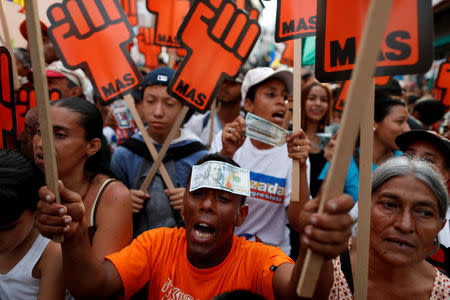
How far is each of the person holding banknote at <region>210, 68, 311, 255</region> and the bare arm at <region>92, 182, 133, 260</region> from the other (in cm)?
74

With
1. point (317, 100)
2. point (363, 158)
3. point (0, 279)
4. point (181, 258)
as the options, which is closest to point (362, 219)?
point (363, 158)

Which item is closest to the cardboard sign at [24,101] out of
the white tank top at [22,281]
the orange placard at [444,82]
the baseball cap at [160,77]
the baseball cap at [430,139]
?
the baseball cap at [160,77]

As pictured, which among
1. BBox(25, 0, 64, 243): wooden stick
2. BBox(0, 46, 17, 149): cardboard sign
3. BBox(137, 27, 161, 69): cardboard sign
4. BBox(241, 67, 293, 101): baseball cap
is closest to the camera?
BBox(25, 0, 64, 243): wooden stick

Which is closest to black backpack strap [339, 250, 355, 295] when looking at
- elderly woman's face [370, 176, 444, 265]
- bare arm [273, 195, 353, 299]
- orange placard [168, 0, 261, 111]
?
elderly woman's face [370, 176, 444, 265]

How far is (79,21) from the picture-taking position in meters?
2.37

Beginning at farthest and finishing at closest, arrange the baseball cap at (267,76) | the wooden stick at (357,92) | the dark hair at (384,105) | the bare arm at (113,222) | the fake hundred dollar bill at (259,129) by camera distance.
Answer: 1. the dark hair at (384,105)
2. the baseball cap at (267,76)
3. the fake hundred dollar bill at (259,129)
4. the bare arm at (113,222)
5. the wooden stick at (357,92)

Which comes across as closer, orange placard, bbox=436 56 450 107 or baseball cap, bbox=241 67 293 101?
baseball cap, bbox=241 67 293 101

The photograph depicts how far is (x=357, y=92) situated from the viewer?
0.79 m

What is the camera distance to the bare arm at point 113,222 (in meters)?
1.64

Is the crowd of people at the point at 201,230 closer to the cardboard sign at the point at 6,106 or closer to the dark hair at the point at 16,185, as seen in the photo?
the dark hair at the point at 16,185

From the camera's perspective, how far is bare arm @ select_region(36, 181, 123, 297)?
108 cm

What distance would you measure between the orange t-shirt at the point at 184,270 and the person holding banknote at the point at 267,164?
50cm

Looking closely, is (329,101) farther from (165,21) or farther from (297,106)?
(297,106)

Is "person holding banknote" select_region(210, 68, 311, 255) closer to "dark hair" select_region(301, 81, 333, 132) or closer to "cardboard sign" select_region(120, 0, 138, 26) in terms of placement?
"dark hair" select_region(301, 81, 333, 132)
